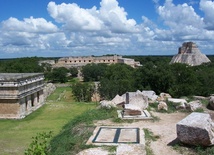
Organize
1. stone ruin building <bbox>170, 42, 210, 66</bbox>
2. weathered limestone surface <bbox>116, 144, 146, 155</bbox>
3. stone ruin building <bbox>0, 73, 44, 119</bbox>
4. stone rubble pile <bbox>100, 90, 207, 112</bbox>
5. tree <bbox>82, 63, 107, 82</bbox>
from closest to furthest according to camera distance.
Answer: weathered limestone surface <bbox>116, 144, 146, 155</bbox>, stone rubble pile <bbox>100, 90, 207, 112</bbox>, stone ruin building <bbox>0, 73, 44, 119</bbox>, stone ruin building <bbox>170, 42, 210, 66</bbox>, tree <bbox>82, 63, 107, 82</bbox>

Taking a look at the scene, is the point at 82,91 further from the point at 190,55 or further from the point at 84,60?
the point at 84,60

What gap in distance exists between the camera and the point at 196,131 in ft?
29.9

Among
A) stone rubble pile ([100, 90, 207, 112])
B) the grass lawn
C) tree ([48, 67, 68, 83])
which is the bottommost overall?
the grass lawn

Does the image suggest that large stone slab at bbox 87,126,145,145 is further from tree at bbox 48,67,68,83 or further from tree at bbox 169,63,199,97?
tree at bbox 48,67,68,83

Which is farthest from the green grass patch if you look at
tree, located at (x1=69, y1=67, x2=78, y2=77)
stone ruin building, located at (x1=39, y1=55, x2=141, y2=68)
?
stone ruin building, located at (x1=39, y1=55, x2=141, y2=68)

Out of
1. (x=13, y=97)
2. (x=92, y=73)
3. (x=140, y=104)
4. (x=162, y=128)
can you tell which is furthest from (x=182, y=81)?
(x=92, y=73)

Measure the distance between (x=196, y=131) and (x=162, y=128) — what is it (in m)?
3.09

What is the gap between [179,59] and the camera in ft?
206

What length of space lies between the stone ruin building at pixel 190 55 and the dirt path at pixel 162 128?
4971 centimetres

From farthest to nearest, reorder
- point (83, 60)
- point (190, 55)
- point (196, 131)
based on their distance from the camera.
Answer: point (83, 60) < point (190, 55) < point (196, 131)

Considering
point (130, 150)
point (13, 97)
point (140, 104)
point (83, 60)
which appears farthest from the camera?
point (83, 60)

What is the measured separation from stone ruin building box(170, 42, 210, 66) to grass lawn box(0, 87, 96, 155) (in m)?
42.9

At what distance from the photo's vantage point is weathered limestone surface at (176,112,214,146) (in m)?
8.98

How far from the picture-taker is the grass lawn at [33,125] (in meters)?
14.7
